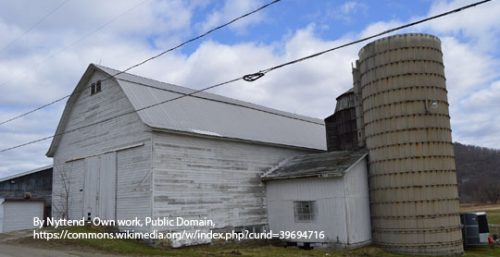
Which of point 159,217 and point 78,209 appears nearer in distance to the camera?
point 159,217

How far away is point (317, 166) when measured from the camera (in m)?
22.2

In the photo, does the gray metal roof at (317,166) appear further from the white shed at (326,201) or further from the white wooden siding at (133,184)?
the white wooden siding at (133,184)

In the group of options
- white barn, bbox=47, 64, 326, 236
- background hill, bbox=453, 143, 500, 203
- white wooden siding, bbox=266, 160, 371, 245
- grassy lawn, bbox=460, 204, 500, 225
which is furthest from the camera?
background hill, bbox=453, 143, 500, 203

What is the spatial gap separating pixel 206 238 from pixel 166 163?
4.08 m

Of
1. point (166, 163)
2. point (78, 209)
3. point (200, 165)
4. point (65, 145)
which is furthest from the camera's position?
point (65, 145)

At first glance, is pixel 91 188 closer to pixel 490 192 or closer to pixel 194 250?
pixel 194 250

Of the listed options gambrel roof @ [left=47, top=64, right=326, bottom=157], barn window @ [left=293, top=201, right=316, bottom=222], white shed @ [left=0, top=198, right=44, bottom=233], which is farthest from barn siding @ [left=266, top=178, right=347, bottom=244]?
white shed @ [left=0, top=198, right=44, bottom=233]

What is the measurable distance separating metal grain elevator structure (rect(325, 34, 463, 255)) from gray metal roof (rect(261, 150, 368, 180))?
1321 mm

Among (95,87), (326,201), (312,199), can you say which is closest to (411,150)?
(326,201)

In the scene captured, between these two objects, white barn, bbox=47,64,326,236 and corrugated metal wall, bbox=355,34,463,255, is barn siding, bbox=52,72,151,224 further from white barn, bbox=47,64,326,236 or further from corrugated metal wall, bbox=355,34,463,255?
corrugated metal wall, bbox=355,34,463,255

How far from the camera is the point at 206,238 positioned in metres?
20.5

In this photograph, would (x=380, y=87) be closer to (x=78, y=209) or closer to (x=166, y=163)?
(x=166, y=163)

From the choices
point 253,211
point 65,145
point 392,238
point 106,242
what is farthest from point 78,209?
point 392,238

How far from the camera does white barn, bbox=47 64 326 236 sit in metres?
19.5
